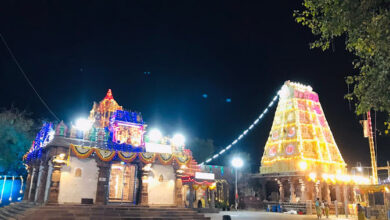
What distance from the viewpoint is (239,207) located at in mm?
34344

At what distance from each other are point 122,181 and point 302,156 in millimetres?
21051

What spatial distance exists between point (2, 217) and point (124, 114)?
9.80 metres

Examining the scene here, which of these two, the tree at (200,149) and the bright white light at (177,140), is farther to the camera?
the tree at (200,149)

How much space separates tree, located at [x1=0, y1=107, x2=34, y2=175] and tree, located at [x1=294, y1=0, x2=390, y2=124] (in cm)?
2946

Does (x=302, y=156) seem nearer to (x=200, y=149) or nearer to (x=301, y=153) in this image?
(x=301, y=153)

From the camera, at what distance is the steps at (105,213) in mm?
14711

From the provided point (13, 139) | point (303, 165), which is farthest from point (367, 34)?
point (13, 139)

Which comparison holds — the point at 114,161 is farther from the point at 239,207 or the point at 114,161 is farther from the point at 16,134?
the point at 239,207

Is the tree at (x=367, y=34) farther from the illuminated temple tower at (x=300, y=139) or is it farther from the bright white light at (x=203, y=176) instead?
the illuminated temple tower at (x=300, y=139)

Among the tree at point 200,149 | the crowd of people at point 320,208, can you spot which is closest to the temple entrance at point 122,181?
the crowd of people at point 320,208

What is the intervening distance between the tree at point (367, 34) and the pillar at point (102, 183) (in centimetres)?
1492

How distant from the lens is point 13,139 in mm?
28344

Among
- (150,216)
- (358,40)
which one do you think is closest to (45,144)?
(150,216)

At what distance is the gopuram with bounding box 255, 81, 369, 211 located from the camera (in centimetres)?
3194
